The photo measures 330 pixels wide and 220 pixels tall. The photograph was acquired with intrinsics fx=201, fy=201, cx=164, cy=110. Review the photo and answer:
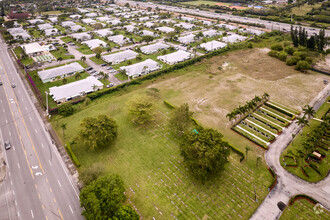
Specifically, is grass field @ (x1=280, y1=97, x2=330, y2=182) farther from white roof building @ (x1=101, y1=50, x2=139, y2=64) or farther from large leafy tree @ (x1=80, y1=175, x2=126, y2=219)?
white roof building @ (x1=101, y1=50, x2=139, y2=64)

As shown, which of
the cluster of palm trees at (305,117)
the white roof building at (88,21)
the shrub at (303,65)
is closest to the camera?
the cluster of palm trees at (305,117)

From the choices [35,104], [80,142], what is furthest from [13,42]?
[80,142]

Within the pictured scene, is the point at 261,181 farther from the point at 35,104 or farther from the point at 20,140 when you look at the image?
the point at 35,104

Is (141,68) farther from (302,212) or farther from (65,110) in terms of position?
(302,212)

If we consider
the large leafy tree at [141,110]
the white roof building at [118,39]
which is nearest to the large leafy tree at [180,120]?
the large leafy tree at [141,110]

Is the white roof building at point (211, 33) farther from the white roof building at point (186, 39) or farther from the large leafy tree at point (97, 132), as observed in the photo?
the large leafy tree at point (97, 132)

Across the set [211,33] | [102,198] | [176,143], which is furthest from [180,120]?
[211,33]

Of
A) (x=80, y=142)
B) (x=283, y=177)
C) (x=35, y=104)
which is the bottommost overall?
(x=283, y=177)
